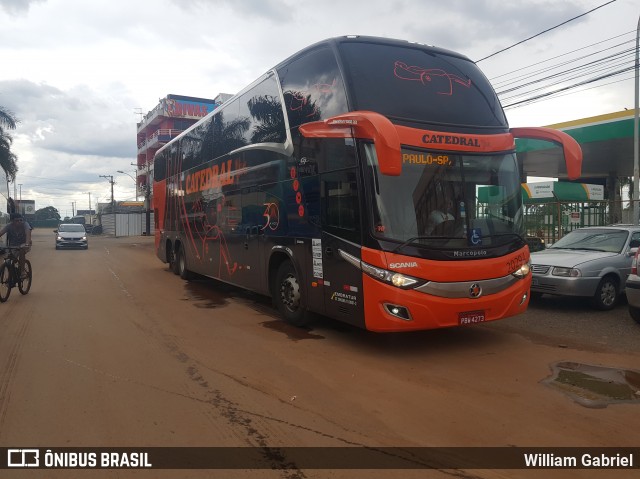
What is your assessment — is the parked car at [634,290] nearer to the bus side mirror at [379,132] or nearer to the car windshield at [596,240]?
the car windshield at [596,240]

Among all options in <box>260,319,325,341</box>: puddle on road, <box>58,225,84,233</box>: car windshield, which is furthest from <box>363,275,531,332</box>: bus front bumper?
<box>58,225,84,233</box>: car windshield

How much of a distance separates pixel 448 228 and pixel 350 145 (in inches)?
62.5

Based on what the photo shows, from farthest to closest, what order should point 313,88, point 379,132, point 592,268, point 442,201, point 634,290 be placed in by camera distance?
1. point 592,268
2. point 634,290
3. point 313,88
4. point 442,201
5. point 379,132

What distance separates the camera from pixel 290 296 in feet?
25.6

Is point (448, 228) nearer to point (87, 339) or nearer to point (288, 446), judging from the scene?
point (288, 446)

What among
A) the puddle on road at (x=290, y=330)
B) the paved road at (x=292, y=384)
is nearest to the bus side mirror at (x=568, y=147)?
the paved road at (x=292, y=384)

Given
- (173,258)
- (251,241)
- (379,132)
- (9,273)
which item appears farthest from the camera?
(173,258)

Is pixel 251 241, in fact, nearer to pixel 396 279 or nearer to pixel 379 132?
pixel 396 279

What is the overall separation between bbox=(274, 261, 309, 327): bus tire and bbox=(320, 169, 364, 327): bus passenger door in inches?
33.1

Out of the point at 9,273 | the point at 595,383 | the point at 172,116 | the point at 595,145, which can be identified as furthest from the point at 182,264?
the point at 172,116

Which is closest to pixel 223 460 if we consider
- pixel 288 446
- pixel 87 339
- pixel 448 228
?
pixel 288 446

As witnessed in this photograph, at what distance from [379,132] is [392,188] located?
1231mm

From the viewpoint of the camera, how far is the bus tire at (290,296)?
24.8ft
